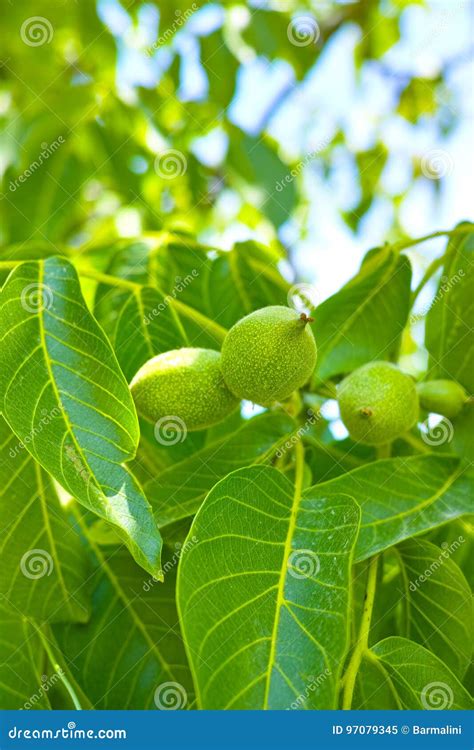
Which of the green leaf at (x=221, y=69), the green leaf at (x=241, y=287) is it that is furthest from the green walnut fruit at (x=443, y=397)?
the green leaf at (x=221, y=69)

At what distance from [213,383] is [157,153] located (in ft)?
5.25

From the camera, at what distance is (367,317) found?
4.33 feet

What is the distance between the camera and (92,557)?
124 centimetres

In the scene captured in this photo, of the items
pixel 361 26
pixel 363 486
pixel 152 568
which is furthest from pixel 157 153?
pixel 152 568

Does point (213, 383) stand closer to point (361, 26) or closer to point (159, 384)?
point (159, 384)

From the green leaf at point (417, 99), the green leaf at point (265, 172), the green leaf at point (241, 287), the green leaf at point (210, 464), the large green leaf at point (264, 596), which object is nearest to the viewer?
the large green leaf at point (264, 596)

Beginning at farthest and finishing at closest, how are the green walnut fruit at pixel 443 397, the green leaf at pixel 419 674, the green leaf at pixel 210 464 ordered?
1. the green walnut fruit at pixel 443 397
2. the green leaf at pixel 210 464
3. the green leaf at pixel 419 674

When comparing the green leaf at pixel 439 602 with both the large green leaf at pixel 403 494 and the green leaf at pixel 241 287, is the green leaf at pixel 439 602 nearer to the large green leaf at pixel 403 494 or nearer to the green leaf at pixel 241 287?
the large green leaf at pixel 403 494

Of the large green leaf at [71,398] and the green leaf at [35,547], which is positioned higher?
the large green leaf at [71,398]

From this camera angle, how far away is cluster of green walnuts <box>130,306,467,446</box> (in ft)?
3.41

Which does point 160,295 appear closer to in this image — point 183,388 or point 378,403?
point 183,388

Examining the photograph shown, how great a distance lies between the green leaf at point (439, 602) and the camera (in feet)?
3.61

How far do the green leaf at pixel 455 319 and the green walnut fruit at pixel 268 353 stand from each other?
315 mm

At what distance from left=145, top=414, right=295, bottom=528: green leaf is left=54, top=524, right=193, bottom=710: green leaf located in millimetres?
106
